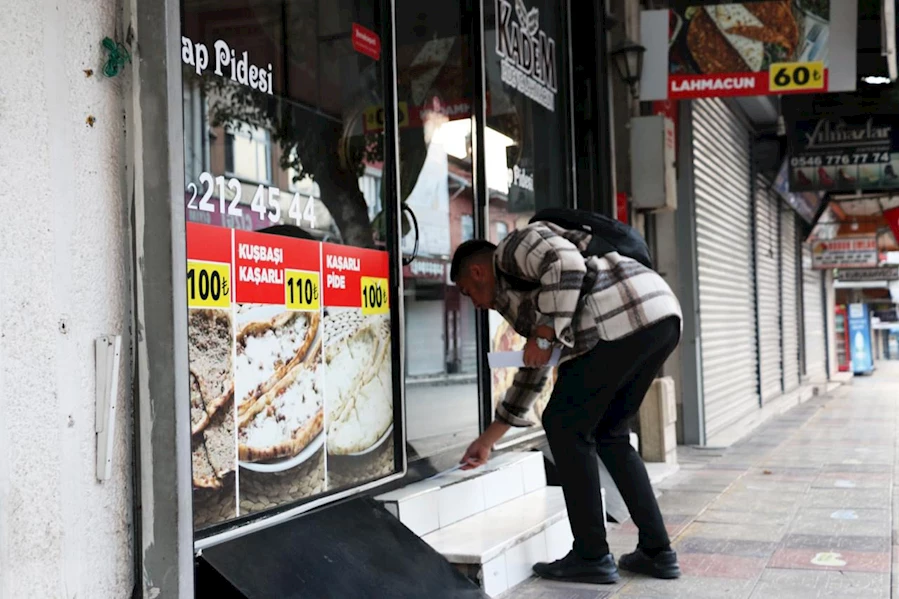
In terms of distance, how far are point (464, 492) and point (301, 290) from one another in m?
1.37

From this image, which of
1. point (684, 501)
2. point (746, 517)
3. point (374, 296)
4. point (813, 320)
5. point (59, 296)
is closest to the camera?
point (59, 296)

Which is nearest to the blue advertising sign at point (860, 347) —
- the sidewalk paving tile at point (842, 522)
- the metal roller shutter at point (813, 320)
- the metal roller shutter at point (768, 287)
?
the metal roller shutter at point (813, 320)

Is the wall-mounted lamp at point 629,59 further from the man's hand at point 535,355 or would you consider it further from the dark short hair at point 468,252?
the man's hand at point 535,355

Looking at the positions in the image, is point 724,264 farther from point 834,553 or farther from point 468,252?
point 468,252

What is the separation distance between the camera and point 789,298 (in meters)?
18.1

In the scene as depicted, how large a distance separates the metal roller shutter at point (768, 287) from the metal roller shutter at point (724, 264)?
670mm

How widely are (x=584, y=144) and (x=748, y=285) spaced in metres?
6.46

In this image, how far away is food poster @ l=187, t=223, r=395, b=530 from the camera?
11.5ft

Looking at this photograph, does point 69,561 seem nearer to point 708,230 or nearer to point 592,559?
point 592,559

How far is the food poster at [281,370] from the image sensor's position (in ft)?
11.5

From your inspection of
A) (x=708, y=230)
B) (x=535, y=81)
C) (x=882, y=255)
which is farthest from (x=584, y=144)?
(x=882, y=255)

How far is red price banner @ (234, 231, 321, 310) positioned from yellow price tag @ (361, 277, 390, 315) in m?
0.38

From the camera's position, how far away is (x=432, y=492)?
4516 millimetres

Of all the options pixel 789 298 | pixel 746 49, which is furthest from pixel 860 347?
pixel 746 49
